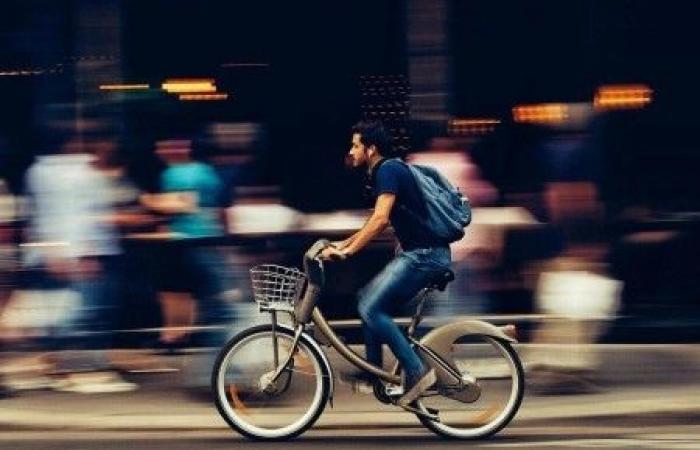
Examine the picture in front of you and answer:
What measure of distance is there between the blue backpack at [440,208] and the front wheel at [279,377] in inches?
35.6

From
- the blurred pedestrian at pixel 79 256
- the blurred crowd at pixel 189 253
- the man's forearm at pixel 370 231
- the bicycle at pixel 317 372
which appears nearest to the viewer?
the man's forearm at pixel 370 231

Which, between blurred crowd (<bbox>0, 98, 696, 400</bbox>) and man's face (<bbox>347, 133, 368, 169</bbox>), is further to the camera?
blurred crowd (<bbox>0, 98, 696, 400</bbox>)

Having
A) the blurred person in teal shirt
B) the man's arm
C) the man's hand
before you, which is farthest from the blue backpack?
the blurred person in teal shirt

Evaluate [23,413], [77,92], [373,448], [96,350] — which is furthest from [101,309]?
[373,448]

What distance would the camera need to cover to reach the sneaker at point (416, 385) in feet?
27.4

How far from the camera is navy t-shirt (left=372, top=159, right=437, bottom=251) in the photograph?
8.16m

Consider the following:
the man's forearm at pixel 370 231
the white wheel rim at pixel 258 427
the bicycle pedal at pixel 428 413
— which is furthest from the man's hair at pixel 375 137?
the bicycle pedal at pixel 428 413

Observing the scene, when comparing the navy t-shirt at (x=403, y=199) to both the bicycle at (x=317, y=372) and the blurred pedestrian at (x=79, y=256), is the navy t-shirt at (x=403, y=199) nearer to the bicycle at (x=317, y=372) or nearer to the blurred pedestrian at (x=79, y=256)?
the bicycle at (x=317, y=372)

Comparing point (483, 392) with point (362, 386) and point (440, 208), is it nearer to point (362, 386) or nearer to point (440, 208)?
point (362, 386)

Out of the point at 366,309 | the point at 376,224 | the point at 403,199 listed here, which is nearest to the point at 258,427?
the point at 366,309

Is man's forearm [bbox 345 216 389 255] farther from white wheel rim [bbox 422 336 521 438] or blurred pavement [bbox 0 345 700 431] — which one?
blurred pavement [bbox 0 345 700 431]

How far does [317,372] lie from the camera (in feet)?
27.6

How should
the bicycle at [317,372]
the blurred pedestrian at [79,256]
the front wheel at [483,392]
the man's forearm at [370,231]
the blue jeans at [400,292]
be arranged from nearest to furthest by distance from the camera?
the man's forearm at [370,231] < the blue jeans at [400,292] < the bicycle at [317,372] < the front wheel at [483,392] < the blurred pedestrian at [79,256]

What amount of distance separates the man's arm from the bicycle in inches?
12.0
